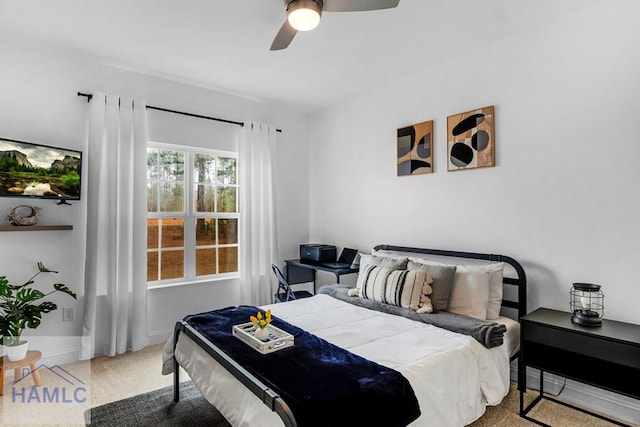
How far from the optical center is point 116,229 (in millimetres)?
3346

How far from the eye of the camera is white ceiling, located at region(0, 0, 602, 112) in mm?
2479

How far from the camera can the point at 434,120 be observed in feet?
11.3

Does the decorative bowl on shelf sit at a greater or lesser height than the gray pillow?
greater

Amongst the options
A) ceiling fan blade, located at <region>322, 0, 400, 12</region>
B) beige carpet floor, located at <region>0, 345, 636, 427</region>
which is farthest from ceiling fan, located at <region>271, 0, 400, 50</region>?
beige carpet floor, located at <region>0, 345, 636, 427</region>

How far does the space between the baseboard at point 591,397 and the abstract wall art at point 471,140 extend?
1.71m

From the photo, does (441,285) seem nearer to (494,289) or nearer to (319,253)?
(494,289)

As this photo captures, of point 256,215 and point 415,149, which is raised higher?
point 415,149

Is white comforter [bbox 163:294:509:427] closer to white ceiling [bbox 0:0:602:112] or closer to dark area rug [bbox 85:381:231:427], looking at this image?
dark area rug [bbox 85:381:231:427]

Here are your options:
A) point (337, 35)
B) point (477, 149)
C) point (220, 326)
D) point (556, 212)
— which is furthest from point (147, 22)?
point (556, 212)

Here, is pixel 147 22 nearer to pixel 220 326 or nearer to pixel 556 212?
pixel 220 326

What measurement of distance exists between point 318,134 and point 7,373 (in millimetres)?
3966

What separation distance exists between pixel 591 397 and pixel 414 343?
4.64 feet

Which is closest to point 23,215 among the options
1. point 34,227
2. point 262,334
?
point 34,227

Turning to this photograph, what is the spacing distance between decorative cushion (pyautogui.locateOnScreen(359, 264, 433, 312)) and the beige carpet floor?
796mm
